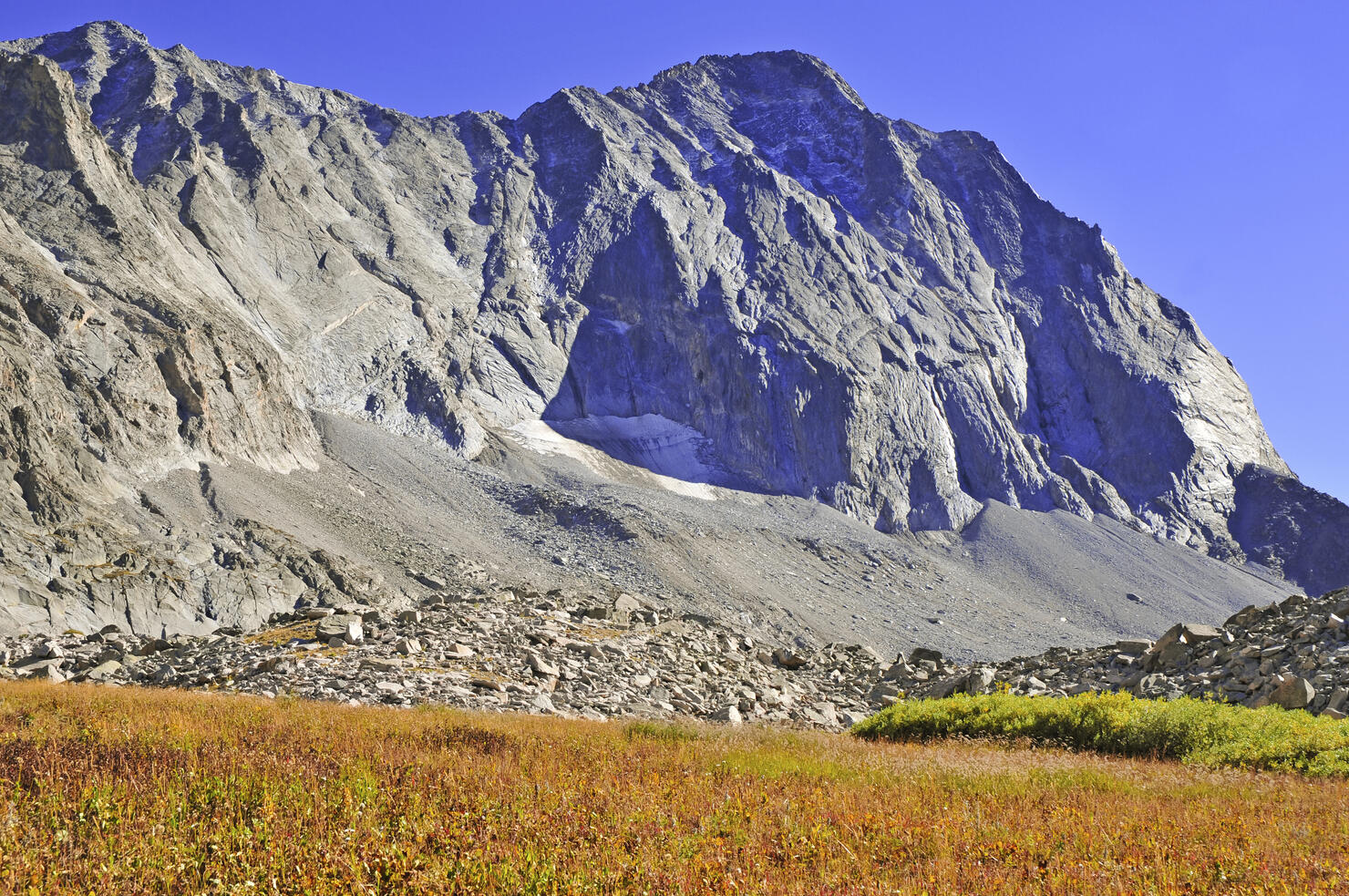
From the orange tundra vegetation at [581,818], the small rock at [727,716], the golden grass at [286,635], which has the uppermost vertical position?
the orange tundra vegetation at [581,818]

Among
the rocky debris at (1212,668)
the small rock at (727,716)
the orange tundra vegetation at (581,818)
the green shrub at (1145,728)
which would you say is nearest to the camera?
the orange tundra vegetation at (581,818)

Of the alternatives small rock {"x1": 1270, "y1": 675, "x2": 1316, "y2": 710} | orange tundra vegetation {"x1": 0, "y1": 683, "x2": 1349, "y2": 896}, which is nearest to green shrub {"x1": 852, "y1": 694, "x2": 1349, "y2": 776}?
small rock {"x1": 1270, "y1": 675, "x2": 1316, "y2": 710}

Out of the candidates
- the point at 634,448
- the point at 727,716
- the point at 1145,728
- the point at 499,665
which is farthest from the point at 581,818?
the point at 634,448

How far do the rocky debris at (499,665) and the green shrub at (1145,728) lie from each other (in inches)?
121

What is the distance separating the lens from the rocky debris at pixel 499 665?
1548 cm

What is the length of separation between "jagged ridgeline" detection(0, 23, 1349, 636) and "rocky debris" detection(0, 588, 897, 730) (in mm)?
28694

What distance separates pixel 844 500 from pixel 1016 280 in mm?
73903

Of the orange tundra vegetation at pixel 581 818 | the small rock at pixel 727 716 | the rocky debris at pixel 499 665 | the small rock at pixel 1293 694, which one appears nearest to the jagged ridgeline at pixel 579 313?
the rocky debris at pixel 499 665

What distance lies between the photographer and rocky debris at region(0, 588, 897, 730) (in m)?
15.5

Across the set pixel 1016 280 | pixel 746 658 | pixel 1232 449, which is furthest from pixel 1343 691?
pixel 1016 280

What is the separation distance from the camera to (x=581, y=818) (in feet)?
18.9

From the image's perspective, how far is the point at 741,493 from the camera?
103938 mm

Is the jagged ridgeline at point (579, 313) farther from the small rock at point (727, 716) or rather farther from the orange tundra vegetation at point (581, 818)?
the orange tundra vegetation at point (581, 818)

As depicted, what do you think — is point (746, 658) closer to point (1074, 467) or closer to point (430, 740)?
point (430, 740)
